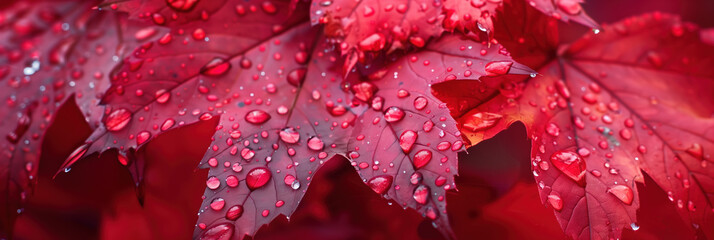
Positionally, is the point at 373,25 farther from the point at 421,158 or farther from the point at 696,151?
the point at 696,151

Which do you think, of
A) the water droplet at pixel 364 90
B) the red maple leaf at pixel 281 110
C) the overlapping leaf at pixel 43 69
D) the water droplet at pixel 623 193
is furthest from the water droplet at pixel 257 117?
the water droplet at pixel 623 193

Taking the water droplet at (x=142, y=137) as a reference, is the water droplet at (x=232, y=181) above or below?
below

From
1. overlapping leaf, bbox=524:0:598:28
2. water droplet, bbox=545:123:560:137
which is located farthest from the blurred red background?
overlapping leaf, bbox=524:0:598:28

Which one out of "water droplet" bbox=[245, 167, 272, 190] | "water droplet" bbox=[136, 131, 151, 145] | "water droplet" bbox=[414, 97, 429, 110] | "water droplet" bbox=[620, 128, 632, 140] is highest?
"water droplet" bbox=[414, 97, 429, 110]

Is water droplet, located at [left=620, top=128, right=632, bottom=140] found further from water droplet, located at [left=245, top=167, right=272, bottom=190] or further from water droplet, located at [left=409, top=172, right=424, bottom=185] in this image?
water droplet, located at [left=245, top=167, right=272, bottom=190]

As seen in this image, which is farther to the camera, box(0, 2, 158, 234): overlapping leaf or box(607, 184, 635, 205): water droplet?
box(0, 2, 158, 234): overlapping leaf

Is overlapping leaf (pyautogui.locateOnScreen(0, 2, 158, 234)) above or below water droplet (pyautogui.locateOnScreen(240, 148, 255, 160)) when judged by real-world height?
below

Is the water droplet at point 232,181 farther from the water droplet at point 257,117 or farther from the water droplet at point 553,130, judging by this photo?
the water droplet at point 553,130

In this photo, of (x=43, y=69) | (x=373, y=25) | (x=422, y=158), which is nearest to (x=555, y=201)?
(x=422, y=158)
